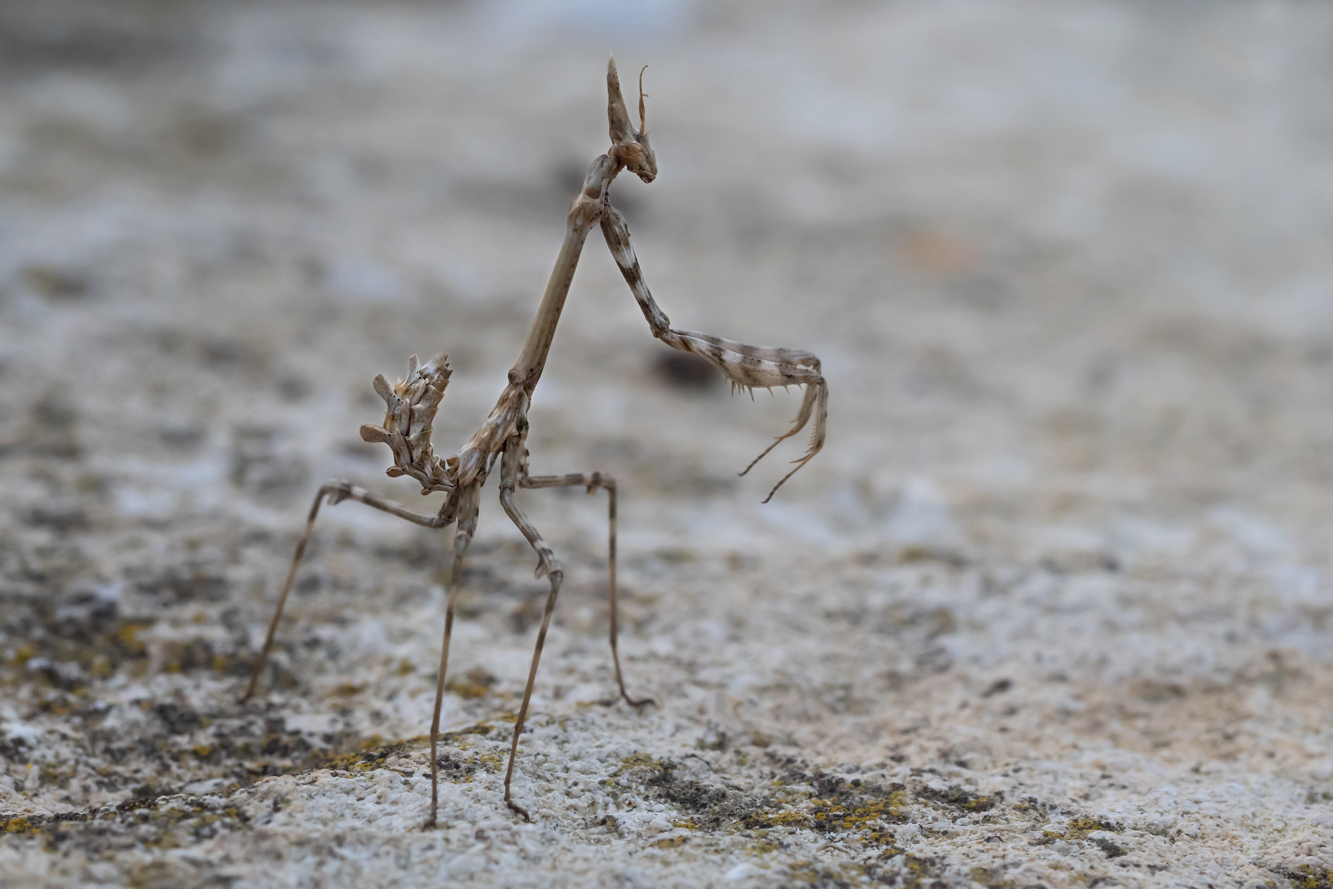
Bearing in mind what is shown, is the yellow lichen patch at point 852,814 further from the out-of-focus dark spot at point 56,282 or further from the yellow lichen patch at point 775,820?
the out-of-focus dark spot at point 56,282

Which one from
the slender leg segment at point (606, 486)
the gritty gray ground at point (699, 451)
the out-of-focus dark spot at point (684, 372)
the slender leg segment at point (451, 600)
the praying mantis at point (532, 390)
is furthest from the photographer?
the out-of-focus dark spot at point (684, 372)

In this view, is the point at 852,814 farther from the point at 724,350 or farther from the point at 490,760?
the point at 724,350

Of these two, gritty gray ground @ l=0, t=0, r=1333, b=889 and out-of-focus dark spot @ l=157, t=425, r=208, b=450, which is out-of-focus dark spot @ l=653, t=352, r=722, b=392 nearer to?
gritty gray ground @ l=0, t=0, r=1333, b=889

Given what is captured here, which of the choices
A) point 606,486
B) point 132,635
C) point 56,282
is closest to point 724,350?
point 606,486

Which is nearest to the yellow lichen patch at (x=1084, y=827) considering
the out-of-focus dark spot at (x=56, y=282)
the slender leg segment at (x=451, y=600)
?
the slender leg segment at (x=451, y=600)

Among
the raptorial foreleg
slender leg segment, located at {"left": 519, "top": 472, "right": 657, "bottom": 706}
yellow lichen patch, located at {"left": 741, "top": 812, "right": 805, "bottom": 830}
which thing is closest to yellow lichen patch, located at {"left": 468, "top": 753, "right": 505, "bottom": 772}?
slender leg segment, located at {"left": 519, "top": 472, "right": 657, "bottom": 706}

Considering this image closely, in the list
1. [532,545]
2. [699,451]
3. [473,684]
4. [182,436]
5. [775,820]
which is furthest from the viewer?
[699,451]

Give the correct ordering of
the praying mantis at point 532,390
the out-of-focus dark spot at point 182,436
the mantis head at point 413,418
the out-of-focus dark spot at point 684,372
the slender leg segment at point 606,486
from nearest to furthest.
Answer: the praying mantis at point 532,390 < the mantis head at point 413,418 < the slender leg segment at point 606,486 < the out-of-focus dark spot at point 182,436 < the out-of-focus dark spot at point 684,372
